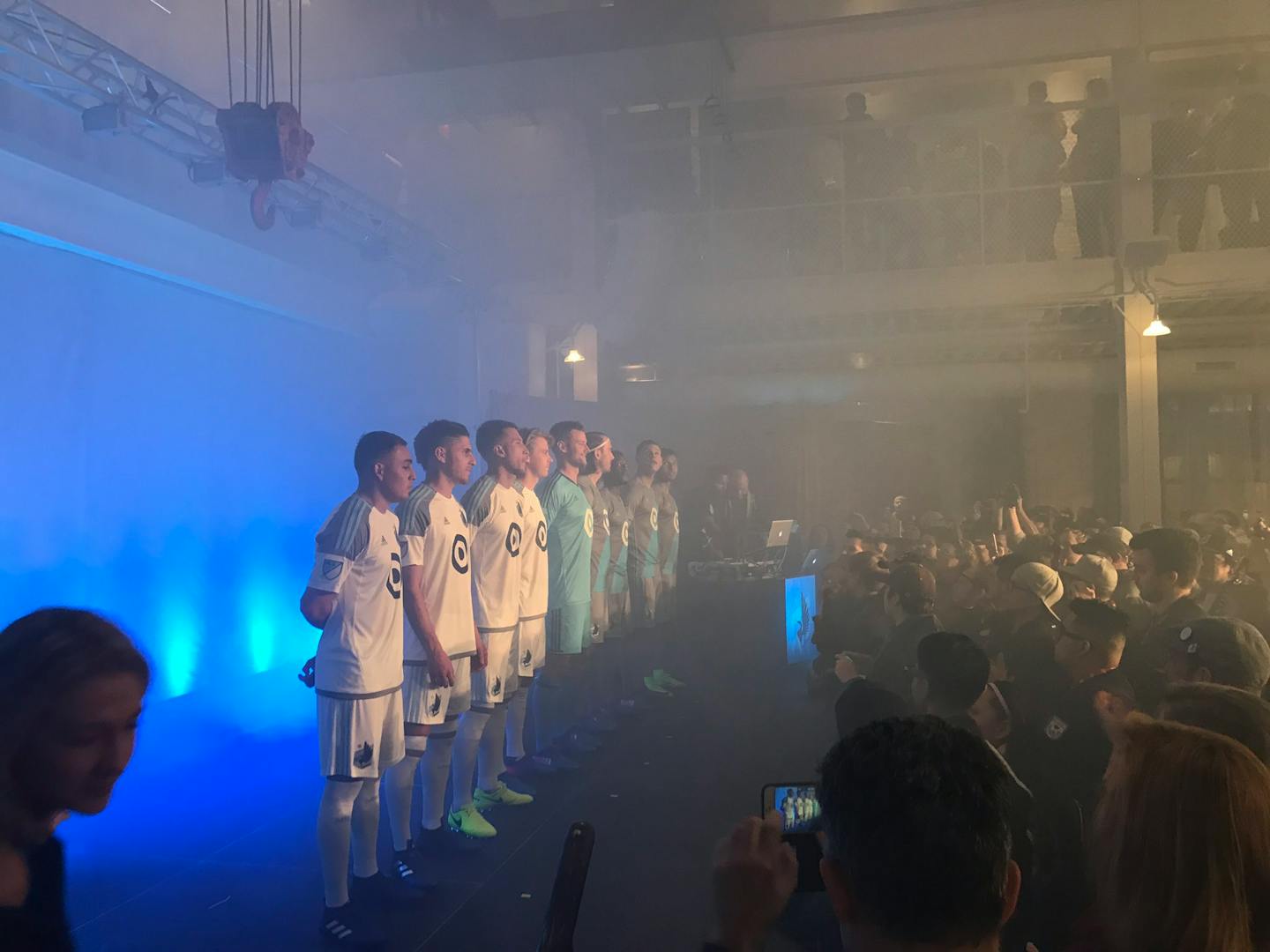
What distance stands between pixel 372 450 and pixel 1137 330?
28.0ft

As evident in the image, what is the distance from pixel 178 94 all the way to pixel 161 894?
16.6 ft

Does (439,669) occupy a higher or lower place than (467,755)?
higher

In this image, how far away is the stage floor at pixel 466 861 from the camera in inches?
131

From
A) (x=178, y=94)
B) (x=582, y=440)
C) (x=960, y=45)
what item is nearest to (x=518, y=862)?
(x=582, y=440)

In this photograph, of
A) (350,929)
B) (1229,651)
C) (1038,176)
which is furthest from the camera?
(1038,176)

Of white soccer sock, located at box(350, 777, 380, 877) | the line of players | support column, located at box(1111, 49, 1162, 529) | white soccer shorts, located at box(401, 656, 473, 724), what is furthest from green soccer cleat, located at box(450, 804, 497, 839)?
support column, located at box(1111, 49, 1162, 529)

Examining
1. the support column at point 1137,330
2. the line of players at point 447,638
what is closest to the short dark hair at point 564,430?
the line of players at point 447,638

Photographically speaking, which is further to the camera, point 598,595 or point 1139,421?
point 1139,421

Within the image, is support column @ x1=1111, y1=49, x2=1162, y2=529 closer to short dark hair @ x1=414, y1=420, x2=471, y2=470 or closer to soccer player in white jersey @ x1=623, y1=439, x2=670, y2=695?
soccer player in white jersey @ x1=623, y1=439, x2=670, y2=695

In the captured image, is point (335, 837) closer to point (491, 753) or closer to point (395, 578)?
point (395, 578)

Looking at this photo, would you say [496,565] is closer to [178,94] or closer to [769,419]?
[178,94]

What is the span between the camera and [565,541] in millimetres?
5805

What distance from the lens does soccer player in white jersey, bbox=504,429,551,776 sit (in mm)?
5051

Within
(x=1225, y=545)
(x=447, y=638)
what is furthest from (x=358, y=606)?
(x=1225, y=545)
